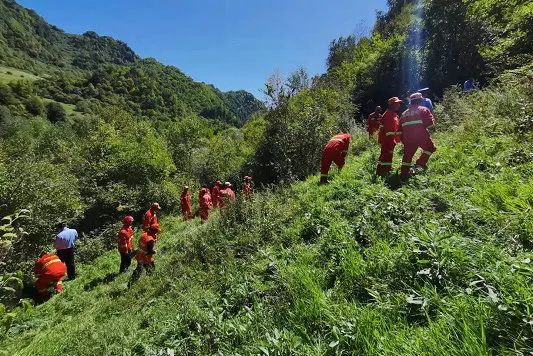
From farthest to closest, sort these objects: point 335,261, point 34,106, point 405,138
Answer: point 34,106 < point 405,138 < point 335,261

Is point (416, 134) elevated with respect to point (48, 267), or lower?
elevated

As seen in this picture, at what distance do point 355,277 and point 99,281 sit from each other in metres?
9.15

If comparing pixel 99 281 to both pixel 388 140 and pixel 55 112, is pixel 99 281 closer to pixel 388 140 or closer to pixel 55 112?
pixel 388 140

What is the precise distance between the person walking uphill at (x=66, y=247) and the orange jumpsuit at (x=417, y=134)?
10.1 metres

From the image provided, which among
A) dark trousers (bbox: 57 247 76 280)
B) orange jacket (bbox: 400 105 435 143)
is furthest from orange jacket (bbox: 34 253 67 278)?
orange jacket (bbox: 400 105 435 143)

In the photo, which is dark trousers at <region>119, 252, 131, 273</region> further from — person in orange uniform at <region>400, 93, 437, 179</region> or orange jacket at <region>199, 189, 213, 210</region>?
person in orange uniform at <region>400, 93, 437, 179</region>

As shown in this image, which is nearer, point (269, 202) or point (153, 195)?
point (269, 202)

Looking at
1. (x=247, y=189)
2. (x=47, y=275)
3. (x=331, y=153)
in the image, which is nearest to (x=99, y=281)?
(x=47, y=275)

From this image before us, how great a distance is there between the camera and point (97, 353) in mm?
4840

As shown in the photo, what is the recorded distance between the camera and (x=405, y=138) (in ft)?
24.5

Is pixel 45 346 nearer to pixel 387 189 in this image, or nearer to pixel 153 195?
pixel 387 189

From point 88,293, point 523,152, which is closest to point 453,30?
point 523,152

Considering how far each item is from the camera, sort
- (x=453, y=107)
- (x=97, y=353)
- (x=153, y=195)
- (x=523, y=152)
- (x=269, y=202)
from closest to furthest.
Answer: (x=97, y=353), (x=523, y=152), (x=269, y=202), (x=453, y=107), (x=153, y=195)

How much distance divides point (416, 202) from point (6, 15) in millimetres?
203822
